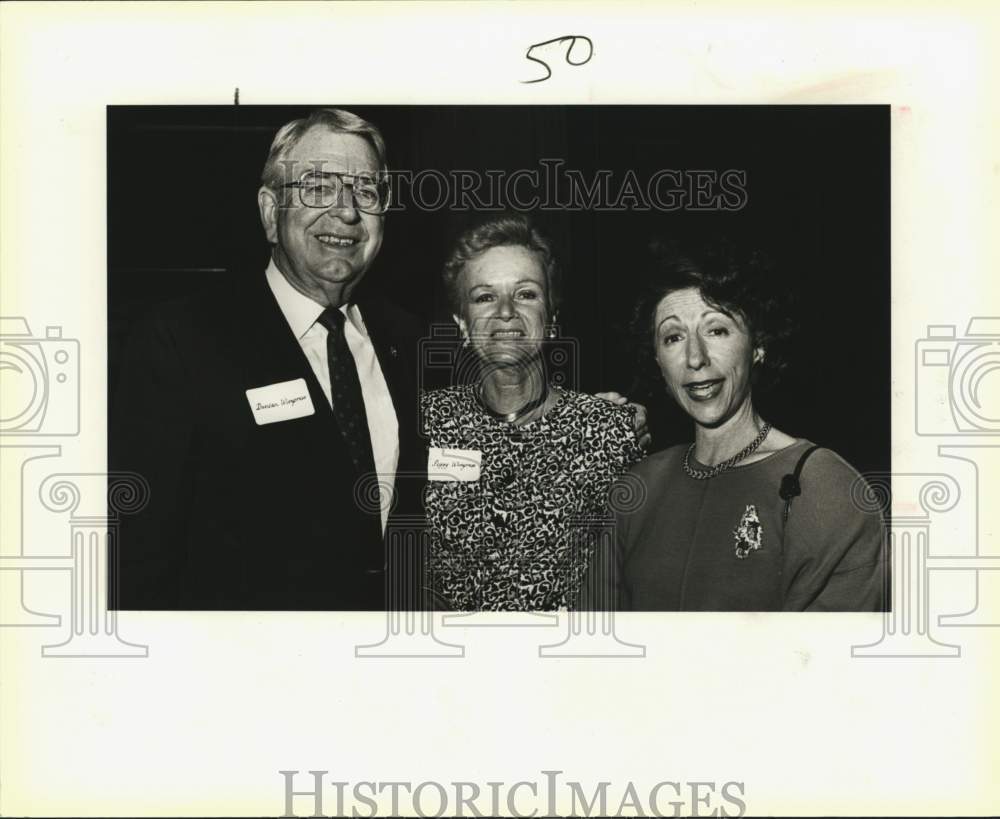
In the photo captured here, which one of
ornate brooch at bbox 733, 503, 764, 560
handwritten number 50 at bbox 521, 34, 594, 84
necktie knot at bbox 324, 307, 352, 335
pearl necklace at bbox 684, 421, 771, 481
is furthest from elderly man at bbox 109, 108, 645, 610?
ornate brooch at bbox 733, 503, 764, 560

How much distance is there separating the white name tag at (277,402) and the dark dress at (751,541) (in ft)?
2.92

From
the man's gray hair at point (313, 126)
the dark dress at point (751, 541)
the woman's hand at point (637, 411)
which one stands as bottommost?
the dark dress at point (751, 541)

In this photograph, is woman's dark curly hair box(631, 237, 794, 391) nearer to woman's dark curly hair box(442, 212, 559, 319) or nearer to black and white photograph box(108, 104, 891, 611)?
black and white photograph box(108, 104, 891, 611)

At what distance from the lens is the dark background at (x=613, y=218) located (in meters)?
2.76

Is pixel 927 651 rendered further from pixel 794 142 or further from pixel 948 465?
pixel 794 142

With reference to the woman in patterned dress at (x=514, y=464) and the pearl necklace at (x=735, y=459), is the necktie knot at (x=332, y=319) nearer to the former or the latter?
the woman in patterned dress at (x=514, y=464)

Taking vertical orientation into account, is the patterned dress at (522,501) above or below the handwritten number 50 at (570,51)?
below

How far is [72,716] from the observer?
9.30 ft

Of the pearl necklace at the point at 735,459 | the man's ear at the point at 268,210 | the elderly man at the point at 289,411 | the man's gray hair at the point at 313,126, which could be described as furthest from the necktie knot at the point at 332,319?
the pearl necklace at the point at 735,459

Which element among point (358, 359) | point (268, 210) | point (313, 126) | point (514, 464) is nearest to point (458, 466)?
point (514, 464)

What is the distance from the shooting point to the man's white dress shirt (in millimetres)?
2770

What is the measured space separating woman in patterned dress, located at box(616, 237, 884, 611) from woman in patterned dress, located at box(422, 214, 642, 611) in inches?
7.0

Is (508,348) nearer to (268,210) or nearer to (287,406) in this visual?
(287,406)

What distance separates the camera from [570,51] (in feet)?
9.04
